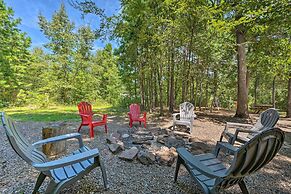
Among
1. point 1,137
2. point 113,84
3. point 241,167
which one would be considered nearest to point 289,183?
point 241,167

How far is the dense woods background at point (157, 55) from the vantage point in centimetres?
536

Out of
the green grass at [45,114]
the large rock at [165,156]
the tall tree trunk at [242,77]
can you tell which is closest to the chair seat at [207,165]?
the large rock at [165,156]

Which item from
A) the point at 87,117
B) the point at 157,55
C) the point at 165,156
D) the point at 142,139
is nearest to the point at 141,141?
the point at 142,139

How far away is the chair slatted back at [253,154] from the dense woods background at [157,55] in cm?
238

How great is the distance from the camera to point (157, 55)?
7027 millimetres

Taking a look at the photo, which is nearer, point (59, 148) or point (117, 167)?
point (117, 167)

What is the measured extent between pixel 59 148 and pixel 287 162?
393cm

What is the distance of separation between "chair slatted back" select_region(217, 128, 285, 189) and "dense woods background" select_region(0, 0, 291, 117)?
238 centimetres

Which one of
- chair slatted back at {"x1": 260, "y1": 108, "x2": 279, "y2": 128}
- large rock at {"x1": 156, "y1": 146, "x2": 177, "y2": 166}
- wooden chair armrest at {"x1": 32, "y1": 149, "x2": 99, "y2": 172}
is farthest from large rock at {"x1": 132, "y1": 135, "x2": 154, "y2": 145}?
chair slatted back at {"x1": 260, "y1": 108, "x2": 279, "y2": 128}

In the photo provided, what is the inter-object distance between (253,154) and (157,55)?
592 cm

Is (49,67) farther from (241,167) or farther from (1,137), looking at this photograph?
(241,167)

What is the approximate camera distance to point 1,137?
161 inches

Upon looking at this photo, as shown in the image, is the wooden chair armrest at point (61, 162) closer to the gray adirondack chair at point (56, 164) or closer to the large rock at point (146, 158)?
the gray adirondack chair at point (56, 164)

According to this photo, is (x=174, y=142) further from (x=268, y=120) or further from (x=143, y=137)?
(x=268, y=120)
